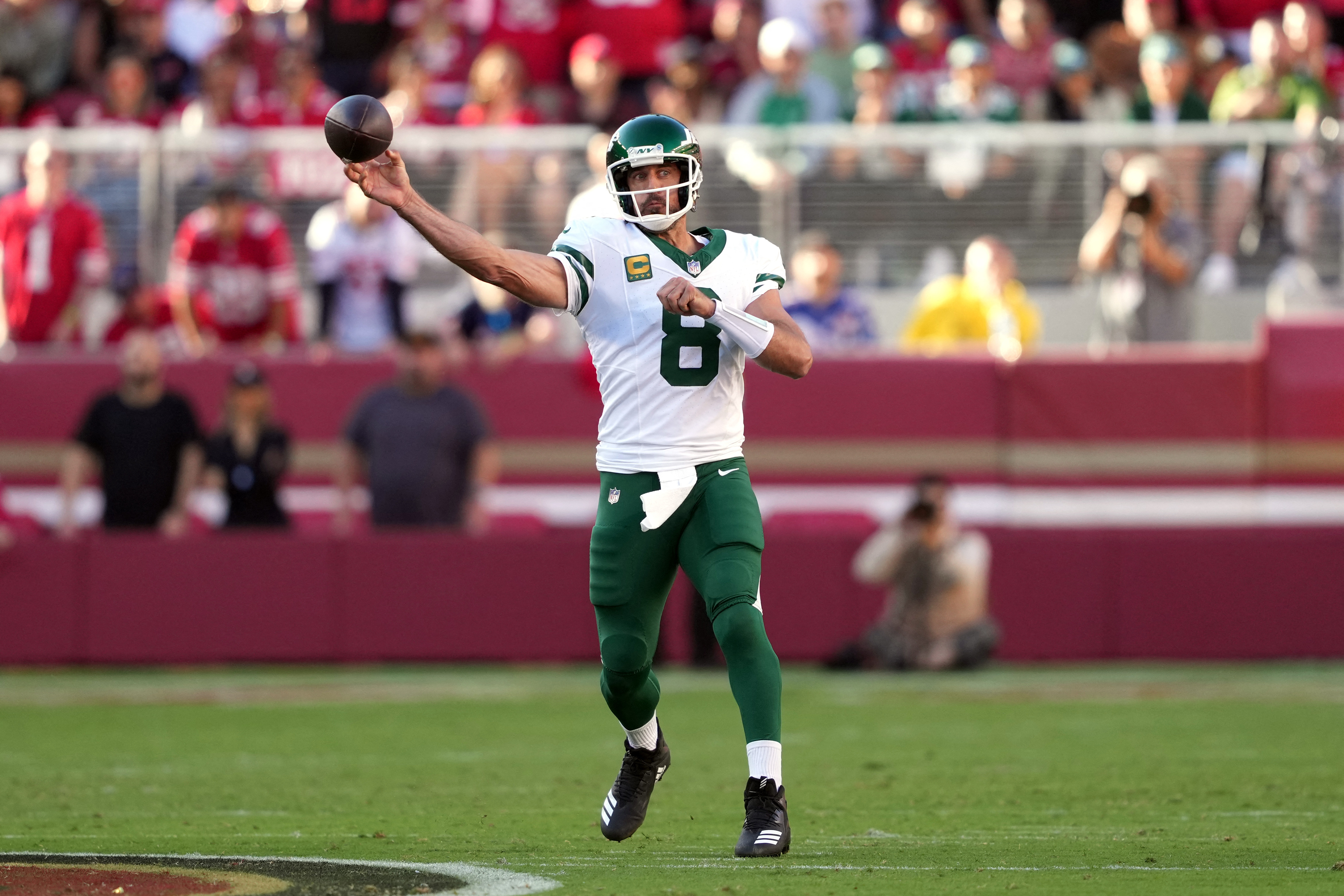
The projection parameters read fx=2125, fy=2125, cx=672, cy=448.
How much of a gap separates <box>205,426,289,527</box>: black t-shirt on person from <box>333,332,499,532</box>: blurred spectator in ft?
1.42

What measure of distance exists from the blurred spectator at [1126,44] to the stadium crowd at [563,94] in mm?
19

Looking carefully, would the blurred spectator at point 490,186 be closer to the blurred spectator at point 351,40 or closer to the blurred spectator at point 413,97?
the blurred spectator at point 413,97

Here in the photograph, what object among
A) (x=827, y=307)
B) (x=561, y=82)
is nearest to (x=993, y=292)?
(x=827, y=307)

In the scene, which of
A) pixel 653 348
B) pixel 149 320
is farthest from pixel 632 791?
pixel 149 320

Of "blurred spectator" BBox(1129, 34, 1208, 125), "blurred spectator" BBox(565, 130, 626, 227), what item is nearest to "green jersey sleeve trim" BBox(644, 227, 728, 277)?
"blurred spectator" BBox(565, 130, 626, 227)

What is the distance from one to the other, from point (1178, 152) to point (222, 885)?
36.3 feet

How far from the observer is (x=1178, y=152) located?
1490cm

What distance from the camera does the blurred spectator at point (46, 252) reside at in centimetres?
1515

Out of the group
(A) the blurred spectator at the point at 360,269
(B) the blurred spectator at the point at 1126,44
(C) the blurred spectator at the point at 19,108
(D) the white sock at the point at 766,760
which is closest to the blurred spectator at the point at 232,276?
(A) the blurred spectator at the point at 360,269

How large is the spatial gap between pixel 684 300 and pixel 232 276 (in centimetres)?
1000

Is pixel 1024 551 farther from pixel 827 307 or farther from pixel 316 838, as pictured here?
pixel 316 838

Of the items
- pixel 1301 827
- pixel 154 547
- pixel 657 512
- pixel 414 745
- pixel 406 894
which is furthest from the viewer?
pixel 154 547

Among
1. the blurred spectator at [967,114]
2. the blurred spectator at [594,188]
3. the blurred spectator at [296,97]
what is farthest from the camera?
the blurred spectator at [296,97]

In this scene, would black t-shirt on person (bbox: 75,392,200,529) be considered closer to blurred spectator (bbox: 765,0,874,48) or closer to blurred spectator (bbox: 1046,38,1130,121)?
blurred spectator (bbox: 765,0,874,48)
